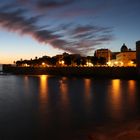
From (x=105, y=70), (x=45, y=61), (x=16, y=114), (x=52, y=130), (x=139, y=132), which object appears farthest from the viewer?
(x=45, y=61)

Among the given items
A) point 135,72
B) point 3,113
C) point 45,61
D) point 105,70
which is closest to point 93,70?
point 105,70

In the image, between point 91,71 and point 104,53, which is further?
point 104,53

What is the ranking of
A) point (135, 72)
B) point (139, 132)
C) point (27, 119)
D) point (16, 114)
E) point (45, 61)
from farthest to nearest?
point (45, 61), point (135, 72), point (16, 114), point (27, 119), point (139, 132)

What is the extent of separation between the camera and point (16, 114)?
21312 millimetres

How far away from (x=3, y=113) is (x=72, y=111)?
557 centimetres

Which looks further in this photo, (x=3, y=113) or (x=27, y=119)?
(x=3, y=113)

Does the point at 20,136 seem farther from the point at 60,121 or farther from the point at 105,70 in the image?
the point at 105,70

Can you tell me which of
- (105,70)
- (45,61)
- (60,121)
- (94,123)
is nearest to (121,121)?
(94,123)

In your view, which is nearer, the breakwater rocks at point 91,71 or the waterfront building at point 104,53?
the breakwater rocks at point 91,71

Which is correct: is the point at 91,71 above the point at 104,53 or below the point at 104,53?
below

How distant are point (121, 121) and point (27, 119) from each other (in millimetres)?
6480

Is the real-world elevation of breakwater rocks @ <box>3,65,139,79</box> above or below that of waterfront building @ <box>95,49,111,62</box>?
below

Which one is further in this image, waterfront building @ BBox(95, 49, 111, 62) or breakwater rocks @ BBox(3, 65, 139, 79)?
waterfront building @ BBox(95, 49, 111, 62)

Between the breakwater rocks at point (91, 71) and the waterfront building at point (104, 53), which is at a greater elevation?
the waterfront building at point (104, 53)
